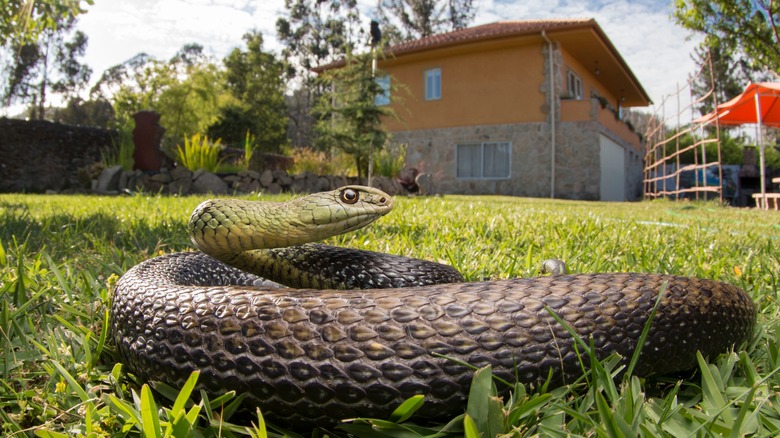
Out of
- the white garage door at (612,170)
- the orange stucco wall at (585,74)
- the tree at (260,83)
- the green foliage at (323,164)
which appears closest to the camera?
the green foliage at (323,164)

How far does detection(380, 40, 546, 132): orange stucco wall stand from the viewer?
736 inches

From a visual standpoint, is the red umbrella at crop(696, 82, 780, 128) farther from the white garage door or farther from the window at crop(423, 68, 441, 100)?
the window at crop(423, 68, 441, 100)

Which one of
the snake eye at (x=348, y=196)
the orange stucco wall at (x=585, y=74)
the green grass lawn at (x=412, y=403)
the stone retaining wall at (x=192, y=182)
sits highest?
the orange stucco wall at (x=585, y=74)

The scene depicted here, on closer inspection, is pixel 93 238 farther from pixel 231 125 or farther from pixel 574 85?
pixel 231 125

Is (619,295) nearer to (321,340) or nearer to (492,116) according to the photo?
(321,340)

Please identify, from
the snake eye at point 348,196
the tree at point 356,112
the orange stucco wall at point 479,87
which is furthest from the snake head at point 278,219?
the orange stucco wall at point 479,87

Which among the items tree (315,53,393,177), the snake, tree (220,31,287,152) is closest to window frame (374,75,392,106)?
tree (315,53,393,177)

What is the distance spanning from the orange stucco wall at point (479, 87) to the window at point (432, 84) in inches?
6.8

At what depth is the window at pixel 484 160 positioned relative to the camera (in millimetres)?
19297

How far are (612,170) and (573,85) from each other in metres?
3.77

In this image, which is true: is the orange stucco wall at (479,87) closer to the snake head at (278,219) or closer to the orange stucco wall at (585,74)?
the orange stucco wall at (585,74)

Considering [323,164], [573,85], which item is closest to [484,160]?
[573,85]

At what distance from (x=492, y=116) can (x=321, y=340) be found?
62.8 ft

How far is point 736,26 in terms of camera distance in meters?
15.8
